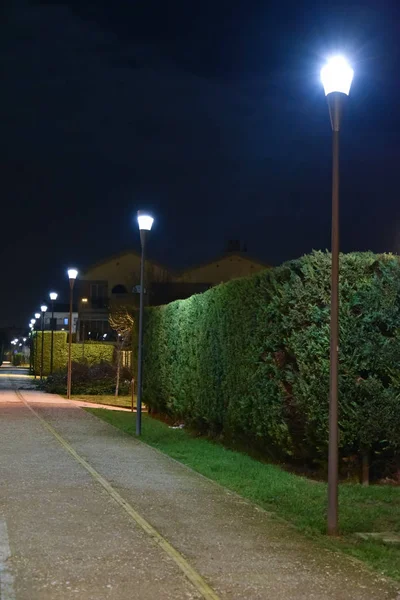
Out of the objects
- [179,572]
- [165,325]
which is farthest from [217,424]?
[179,572]

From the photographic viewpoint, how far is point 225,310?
54.8 feet

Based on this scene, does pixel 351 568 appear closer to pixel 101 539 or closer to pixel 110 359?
pixel 101 539

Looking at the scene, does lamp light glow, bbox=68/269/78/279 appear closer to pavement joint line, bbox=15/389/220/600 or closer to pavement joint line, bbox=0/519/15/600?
pavement joint line, bbox=15/389/220/600

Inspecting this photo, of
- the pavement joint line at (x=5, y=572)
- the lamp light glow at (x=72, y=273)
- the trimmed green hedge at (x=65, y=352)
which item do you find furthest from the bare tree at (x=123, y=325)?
the pavement joint line at (x=5, y=572)

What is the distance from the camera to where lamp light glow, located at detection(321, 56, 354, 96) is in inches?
332

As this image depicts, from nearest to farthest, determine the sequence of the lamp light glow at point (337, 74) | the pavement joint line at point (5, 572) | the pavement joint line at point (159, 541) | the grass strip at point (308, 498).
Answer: the pavement joint line at point (5, 572) < the pavement joint line at point (159, 541) < the grass strip at point (308, 498) < the lamp light glow at point (337, 74)

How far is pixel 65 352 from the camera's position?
178 ft

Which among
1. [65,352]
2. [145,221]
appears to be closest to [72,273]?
[145,221]

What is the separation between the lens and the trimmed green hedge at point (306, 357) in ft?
37.3

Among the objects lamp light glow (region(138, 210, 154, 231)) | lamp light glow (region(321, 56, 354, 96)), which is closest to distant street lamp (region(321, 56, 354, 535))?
lamp light glow (region(321, 56, 354, 96))

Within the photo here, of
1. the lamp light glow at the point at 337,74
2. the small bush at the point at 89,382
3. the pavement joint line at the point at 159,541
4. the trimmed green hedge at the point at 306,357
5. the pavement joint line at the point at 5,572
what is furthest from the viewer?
the small bush at the point at 89,382

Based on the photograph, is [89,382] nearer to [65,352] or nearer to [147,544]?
[65,352]

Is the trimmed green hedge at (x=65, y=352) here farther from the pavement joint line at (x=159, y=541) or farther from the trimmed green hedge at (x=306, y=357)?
the pavement joint line at (x=159, y=541)

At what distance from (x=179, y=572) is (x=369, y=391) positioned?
549 cm
